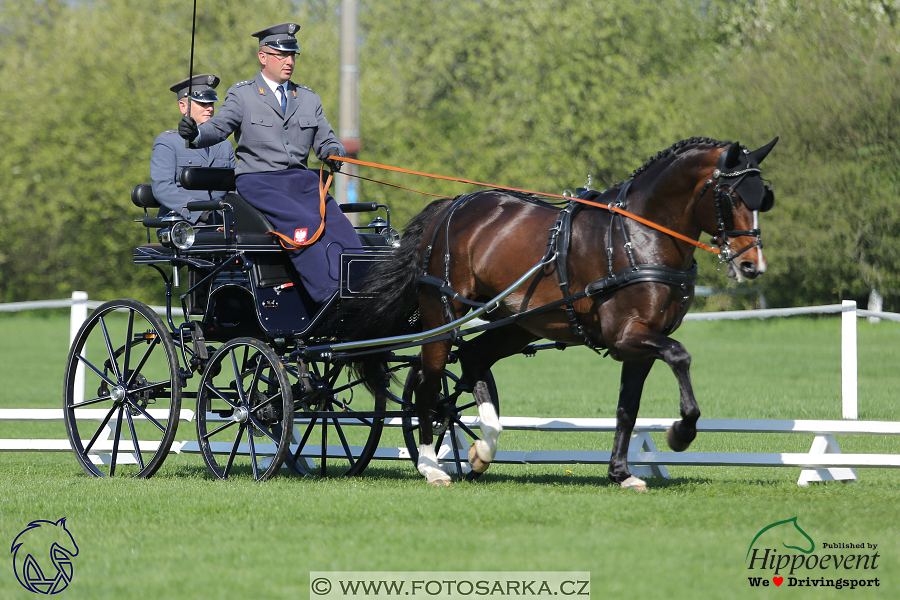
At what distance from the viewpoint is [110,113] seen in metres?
26.5

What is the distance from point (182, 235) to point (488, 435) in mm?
2313

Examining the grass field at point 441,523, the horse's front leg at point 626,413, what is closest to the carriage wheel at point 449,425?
the grass field at point 441,523

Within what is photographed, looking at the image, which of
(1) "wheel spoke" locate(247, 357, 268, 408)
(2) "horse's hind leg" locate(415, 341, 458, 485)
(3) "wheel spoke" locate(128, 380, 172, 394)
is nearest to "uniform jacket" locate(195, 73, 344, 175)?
(1) "wheel spoke" locate(247, 357, 268, 408)

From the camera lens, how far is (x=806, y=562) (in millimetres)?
4469

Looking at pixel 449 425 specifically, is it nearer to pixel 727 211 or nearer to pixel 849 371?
pixel 727 211

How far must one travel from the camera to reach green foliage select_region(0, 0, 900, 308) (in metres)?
22.1

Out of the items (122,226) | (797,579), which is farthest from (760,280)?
(797,579)

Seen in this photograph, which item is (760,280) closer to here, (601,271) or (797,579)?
(601,271)

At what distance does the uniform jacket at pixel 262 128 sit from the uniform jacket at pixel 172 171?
0.54 meters

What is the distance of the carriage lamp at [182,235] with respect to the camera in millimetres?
6969

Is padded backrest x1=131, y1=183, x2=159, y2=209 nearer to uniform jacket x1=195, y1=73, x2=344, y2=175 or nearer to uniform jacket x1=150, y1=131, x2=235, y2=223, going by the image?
uniform jacket x1=150, y1=131, x2=235, y2=223

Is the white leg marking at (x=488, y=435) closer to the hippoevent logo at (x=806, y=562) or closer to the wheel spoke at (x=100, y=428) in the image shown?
the hippoevent logo at (x=806, y=562)

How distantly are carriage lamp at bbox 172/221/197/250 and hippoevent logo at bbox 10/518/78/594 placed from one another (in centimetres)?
217

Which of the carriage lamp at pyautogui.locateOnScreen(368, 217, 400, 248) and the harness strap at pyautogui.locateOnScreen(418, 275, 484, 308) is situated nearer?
the harness strap at pyautogui.locateOnScreen(418, 275, 484, 308)
